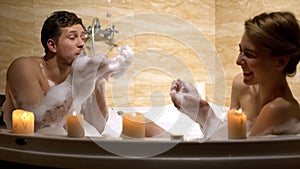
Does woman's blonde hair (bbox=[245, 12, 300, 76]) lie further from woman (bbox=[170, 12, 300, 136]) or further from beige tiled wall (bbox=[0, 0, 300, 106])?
beige tiled wall (bbox=[0, 0, 300, 106])

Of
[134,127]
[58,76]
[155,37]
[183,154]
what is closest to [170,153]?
[183,154]

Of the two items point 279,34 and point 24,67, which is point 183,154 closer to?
point 279,34

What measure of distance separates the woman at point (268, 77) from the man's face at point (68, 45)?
16.5 inches

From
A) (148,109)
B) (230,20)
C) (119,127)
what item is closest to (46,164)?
(119,127)

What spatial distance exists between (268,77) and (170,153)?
0.46 meters

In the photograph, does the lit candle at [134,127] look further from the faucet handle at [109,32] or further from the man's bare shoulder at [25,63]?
the faucet handle at [109,32]

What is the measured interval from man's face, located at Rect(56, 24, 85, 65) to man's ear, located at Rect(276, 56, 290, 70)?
0.70m

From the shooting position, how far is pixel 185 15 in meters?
2.63

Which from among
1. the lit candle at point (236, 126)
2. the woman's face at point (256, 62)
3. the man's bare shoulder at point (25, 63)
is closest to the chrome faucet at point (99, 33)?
the man's bare shoulder at point (25, 63)

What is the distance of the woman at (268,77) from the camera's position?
3.86 ft

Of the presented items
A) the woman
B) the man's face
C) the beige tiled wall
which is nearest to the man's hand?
the woman

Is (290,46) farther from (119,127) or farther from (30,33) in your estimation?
(30,33)

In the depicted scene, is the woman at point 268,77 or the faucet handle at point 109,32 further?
the faucet handle at point 109,32

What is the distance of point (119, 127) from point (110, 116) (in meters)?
0.20
